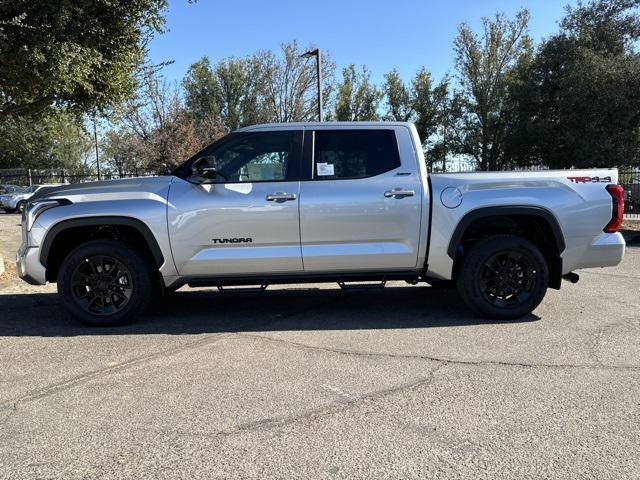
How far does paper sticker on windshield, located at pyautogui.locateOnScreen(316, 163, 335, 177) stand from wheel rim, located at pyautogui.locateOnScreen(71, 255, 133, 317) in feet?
7.25

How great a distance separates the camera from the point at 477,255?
18.5 feet

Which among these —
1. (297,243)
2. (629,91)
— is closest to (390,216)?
(297,243)

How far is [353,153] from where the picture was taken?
5691mm

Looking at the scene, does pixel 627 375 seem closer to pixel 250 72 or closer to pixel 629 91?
pixel 629 91

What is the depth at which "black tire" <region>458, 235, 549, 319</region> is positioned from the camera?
222 inches

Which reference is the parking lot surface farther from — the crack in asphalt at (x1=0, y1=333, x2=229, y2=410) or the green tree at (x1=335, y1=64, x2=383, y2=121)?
the green tree at (x1=335, y1=64, x2=383, y2=121)

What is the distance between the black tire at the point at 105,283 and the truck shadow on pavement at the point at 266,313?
180 mm

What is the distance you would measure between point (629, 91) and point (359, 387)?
1456 cm

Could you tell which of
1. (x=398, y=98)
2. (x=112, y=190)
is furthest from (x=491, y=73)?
(x=112, y=190)

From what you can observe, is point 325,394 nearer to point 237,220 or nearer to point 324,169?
point 237,220

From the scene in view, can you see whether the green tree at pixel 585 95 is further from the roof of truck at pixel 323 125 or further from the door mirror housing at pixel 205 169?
the door mirror housing at pixel 205 169

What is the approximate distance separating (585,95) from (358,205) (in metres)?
13.1

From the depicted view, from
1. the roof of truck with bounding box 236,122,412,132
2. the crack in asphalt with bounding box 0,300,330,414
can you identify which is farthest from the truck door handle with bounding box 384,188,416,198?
the crack in asphalt with bounding box 0,300,330,414

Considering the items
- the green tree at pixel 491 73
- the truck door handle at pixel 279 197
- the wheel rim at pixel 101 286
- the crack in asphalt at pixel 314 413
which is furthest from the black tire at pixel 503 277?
the green tree at pixel 491 73
